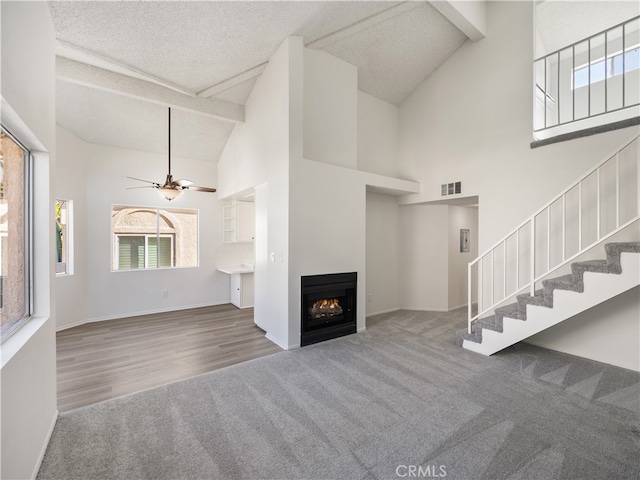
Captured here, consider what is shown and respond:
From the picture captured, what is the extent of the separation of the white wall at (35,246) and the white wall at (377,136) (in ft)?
14.3

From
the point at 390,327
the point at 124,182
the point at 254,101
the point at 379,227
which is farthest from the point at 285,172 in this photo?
the point at 124,182

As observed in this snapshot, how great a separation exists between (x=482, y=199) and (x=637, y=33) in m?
3.81

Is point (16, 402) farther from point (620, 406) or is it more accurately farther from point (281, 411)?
point (620, 406)

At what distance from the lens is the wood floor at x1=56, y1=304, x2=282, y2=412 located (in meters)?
2.92

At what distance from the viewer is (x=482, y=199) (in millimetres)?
4562

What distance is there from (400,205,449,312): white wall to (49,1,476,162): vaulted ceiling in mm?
2506

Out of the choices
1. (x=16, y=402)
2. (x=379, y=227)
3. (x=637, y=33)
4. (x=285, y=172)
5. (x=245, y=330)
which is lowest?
(x=245, y=330)

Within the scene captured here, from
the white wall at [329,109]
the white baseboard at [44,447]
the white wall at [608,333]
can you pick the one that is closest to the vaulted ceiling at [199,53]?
the white wall at [329,109]

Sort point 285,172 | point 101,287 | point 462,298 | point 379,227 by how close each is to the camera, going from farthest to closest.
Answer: point 462,298, point 379,227, point 101,287, point 285,172

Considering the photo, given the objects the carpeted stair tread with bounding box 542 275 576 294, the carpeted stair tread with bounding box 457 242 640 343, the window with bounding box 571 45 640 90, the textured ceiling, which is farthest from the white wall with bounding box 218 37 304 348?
the window with bounding box 571 45 640 90

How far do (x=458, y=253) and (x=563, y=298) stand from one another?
290 centimetres

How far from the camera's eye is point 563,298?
306 cm

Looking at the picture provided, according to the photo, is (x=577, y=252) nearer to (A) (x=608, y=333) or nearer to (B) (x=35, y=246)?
(A) (x=608, y=333)

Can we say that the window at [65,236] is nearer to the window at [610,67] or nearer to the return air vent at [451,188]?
the return air vent at [451,188]
